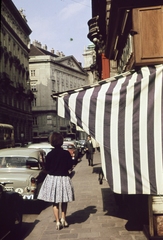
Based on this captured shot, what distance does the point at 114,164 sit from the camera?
5.32m

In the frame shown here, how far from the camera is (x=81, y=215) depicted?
24.2 ft

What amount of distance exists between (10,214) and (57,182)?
98 cm

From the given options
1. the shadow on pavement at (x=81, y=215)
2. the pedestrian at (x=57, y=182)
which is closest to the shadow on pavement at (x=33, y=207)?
the shadow on pavement at (x=81, y=215)

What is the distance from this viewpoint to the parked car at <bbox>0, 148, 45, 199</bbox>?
314 inches

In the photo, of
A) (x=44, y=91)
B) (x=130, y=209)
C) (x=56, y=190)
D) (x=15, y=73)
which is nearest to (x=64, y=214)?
(x=56, y=190)

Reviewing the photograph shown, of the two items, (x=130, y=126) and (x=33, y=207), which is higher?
(x=130, y=126)

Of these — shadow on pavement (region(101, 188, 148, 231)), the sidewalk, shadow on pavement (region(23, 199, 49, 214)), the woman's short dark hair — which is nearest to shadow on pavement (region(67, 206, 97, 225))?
the sidewalk

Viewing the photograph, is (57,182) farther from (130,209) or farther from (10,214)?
(130,209)

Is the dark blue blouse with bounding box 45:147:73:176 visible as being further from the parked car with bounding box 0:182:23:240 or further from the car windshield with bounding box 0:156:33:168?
the car windshield with bounding box 0:156:33:168

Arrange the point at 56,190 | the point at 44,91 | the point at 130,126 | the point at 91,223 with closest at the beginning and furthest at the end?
the point at 130,126 → the point at 56,190 → the point at 91,223 → the point at 44,91

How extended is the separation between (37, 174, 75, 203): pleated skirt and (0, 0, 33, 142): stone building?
1676 inches

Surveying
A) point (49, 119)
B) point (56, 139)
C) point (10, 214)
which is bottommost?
point (10, 214)

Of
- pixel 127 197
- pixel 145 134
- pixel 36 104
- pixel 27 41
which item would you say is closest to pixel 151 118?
pixel 145 134

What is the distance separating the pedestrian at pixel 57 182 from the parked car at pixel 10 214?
0.45 meters
